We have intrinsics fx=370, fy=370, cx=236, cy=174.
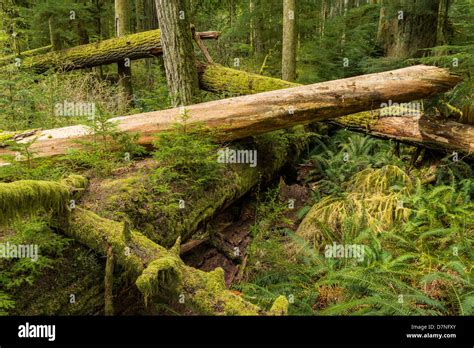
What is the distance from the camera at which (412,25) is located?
31.6 ft

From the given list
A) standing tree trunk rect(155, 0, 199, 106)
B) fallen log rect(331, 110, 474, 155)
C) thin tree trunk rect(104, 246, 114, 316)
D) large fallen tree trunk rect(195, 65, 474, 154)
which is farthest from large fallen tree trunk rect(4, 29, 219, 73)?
thin tree trunk rect(104, 246, 114, 316)

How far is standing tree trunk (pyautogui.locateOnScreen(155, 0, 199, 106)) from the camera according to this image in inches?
294

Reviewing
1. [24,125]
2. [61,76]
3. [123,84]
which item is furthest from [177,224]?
[123,84]

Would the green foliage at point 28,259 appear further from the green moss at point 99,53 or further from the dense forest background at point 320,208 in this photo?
the green moss at point 99,53

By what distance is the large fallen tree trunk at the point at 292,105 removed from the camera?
6.35 metres

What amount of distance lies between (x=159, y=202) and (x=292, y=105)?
3117mm

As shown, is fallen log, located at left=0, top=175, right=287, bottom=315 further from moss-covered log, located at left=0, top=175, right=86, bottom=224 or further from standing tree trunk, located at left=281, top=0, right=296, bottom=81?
standing tree trunk, located at left=281, top=0, right=296, bottom=81

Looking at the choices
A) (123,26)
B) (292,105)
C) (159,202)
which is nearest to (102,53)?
(123,26)

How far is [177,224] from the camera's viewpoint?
493 centimetres

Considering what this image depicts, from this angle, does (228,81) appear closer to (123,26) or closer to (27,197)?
(123,26)

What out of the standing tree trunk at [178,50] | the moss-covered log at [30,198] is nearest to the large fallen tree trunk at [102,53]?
the standing tree trunk at [178,50]

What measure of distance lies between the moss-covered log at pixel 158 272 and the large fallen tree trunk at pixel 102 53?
26.9ft
